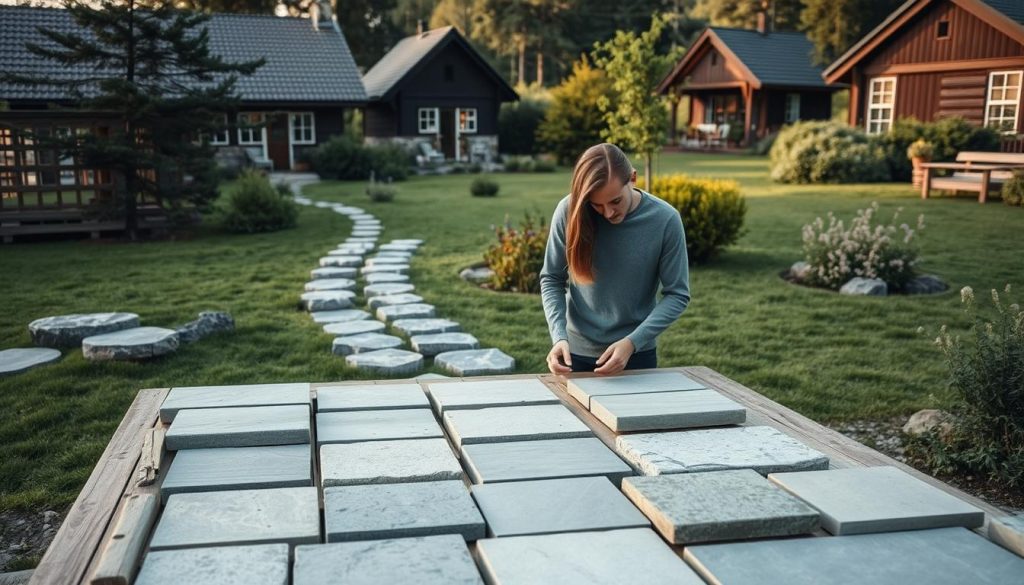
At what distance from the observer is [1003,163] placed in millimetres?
15617

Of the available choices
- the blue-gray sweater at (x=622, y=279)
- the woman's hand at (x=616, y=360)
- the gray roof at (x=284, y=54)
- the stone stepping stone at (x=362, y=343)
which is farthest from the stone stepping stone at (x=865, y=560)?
the gray roof at (x=284, y=54)

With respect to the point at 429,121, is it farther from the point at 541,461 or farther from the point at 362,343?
the point at 541,461

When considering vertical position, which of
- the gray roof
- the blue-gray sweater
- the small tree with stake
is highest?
the gray roof

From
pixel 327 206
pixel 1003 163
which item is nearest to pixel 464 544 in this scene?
pixel 327 206

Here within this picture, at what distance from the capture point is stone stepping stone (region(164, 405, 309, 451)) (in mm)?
1884

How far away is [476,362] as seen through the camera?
512 centimetres

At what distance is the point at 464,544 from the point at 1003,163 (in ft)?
56.8

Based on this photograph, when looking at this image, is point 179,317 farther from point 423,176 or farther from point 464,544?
point 423,176

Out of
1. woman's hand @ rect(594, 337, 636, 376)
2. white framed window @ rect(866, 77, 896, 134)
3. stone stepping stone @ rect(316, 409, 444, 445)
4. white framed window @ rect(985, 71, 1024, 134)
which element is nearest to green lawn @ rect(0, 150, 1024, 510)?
stone stepping stone @ rect(316, 409, 444, 445)

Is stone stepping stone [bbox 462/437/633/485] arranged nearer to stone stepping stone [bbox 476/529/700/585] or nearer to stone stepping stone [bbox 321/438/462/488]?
stone stepping stone [bbox 321/438/462/488]

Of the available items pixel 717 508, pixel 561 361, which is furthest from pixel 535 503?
pixel 561 361

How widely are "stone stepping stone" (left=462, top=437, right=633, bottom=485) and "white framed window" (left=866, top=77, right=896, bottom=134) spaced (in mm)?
22624

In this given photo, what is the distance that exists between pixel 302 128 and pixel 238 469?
2465cm

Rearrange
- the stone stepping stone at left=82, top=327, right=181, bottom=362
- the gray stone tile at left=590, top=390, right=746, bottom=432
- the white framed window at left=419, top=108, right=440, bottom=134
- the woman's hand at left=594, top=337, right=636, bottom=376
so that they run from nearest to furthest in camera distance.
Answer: the gray stone tile at left=590, top=390, right=746, bottom=432
the woman's hand at left=594, top=337, right=636, bottom=376
the stone stepping stone at left=82, top=327, right=181, bottom=362
the white framed window at left=419, top=108, right=440, bottom=134
